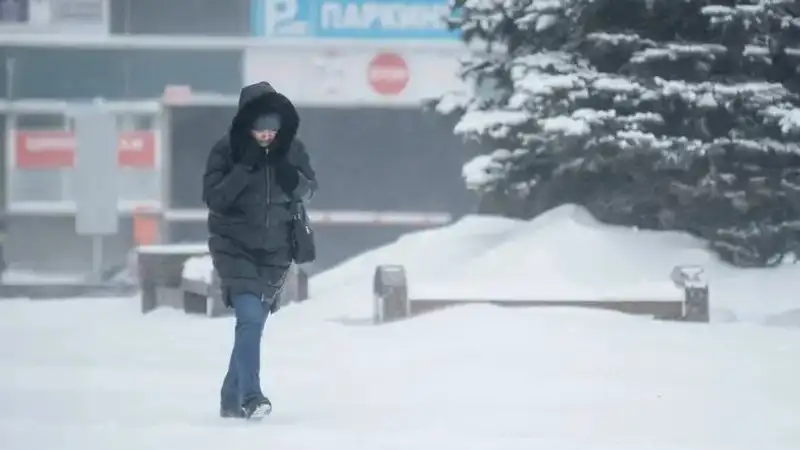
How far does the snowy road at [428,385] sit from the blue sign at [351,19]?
9.18 m

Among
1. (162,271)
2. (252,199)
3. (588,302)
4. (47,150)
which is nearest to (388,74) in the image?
(47,150)

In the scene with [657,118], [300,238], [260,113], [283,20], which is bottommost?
[300,238]

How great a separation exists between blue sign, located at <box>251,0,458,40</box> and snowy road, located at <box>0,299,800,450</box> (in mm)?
9180

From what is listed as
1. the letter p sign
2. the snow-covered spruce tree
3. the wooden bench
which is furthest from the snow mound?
the letter p sign

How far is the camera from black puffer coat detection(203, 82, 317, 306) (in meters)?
7.40

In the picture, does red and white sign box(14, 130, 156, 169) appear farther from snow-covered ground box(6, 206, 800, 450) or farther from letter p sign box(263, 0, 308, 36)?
snow-covered ground box(6, 206, 800, 450)

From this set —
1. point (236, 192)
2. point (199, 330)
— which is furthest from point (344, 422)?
point (199, 330)

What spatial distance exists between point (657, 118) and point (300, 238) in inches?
278

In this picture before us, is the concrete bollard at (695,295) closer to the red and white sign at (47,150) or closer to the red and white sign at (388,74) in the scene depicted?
the red and white sign at (388,74)

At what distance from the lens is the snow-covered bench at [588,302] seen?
12.0m

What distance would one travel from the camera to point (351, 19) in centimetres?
2184

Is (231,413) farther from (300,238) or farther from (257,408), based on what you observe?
(300,238)

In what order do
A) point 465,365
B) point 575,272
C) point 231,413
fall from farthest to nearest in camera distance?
point 575,272 → point 465,365 → point 231,413

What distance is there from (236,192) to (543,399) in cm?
231
